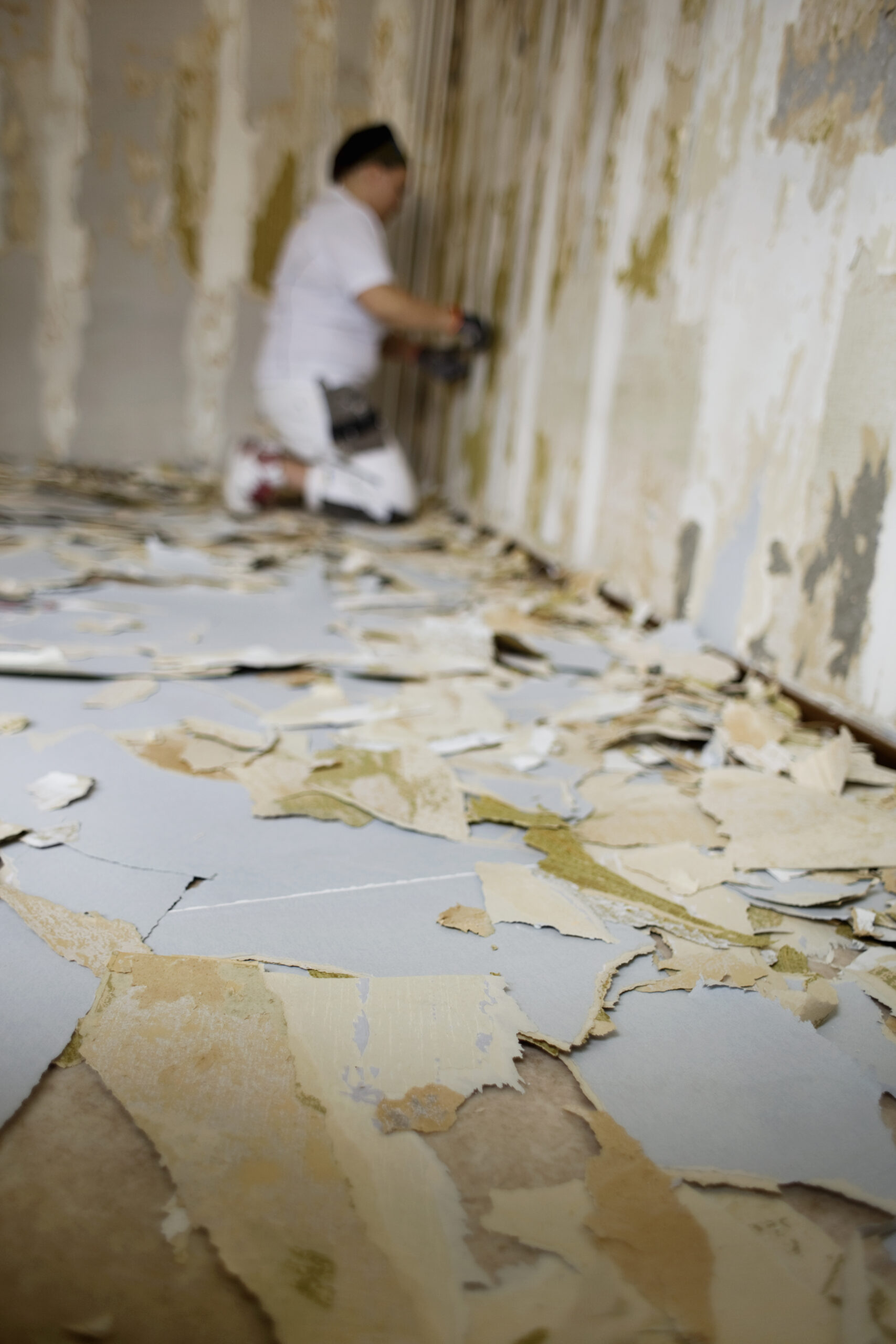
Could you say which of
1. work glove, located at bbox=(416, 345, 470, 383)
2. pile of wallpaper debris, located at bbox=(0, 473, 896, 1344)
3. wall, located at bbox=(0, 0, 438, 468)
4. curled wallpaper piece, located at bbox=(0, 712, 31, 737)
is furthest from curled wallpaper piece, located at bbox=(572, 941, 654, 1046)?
wall, located at bbox=(0, 0, 438, 468)

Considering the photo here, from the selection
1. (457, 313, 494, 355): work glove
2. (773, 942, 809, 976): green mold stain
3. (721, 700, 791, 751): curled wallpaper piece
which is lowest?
(773, 942, 809, 976): green mold stain

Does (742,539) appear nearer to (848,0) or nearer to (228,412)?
(848,0)

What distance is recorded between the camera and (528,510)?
10.2 feet

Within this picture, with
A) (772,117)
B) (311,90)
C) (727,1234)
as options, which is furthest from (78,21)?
(727,1234)

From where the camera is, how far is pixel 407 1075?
72 centimetres

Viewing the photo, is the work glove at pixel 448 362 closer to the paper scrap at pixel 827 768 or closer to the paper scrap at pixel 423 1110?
the paper scrap at pixel 827 768

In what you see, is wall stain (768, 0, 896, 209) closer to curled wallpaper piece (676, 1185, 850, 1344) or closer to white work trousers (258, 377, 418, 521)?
curled wallpaper piece (676, 1185, 850, 1344)

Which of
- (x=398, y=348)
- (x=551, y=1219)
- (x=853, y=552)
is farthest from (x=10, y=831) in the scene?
(x=398, y=348)

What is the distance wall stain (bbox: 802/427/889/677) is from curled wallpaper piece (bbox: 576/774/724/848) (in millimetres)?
477

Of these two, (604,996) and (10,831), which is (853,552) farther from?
(10,831)

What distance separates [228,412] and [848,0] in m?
3.59

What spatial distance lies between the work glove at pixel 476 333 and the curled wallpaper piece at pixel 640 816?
2.54 meters

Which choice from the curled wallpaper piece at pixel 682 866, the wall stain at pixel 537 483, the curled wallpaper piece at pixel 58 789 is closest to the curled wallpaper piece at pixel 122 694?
the curled wallpaper piece at pixel 58 789

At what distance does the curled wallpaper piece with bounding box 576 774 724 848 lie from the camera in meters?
1.18
